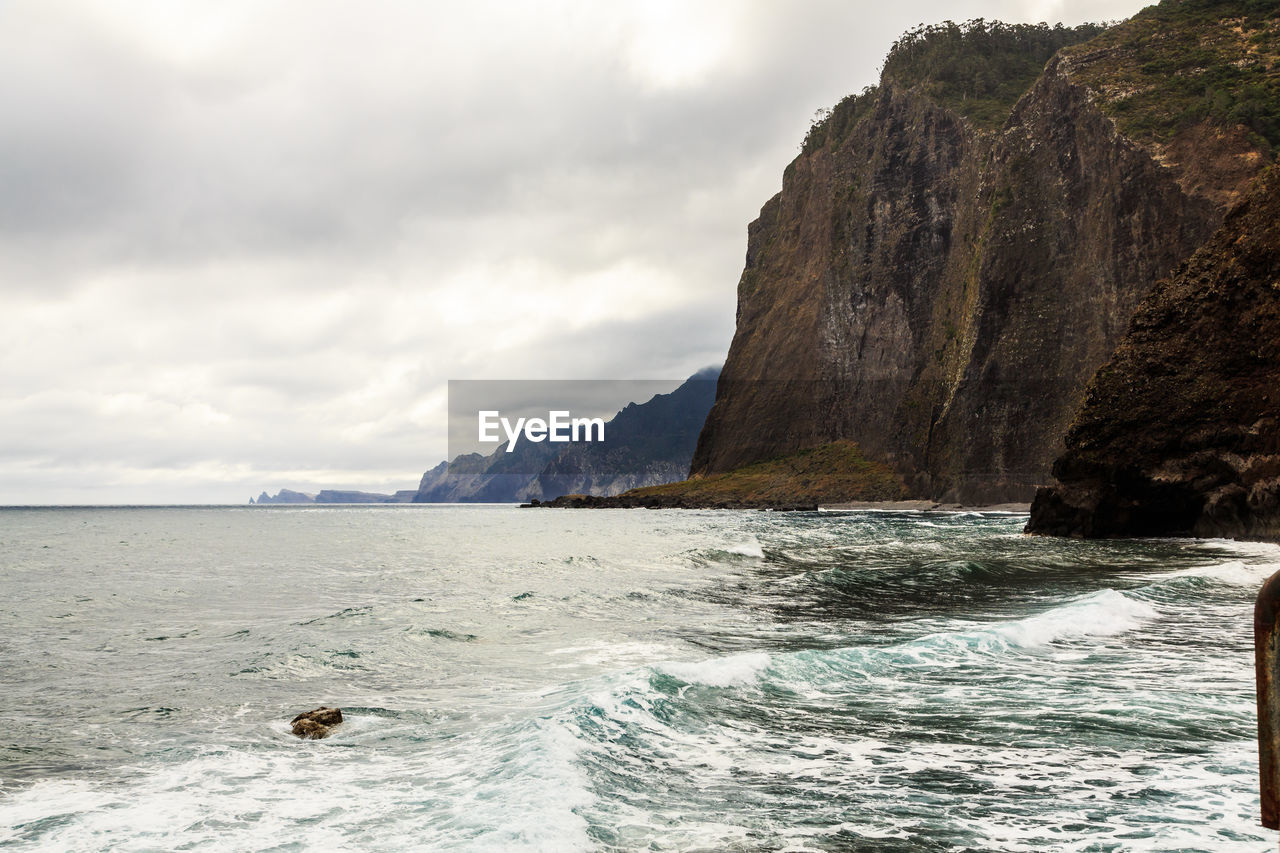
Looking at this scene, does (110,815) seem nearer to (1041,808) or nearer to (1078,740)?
(1041,808)

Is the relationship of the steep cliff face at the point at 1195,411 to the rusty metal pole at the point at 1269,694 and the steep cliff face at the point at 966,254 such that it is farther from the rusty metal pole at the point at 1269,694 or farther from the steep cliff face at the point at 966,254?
the rusty metal pole at the point at 1269,694

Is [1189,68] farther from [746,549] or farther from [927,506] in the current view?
[746,549]

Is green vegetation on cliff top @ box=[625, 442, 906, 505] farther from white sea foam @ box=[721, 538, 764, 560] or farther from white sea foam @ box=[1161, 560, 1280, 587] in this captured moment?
white sea foam @ box=[1161, 560, 1280, 587]

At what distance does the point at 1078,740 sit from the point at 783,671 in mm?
4352

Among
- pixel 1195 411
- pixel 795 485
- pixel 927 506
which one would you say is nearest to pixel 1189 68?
pixel 1195 411

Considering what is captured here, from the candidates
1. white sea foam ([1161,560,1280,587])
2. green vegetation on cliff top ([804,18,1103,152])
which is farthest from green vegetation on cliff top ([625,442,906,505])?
white sea foam ([1161,560,1280,587])

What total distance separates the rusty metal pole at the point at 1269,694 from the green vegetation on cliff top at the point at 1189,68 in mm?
64745

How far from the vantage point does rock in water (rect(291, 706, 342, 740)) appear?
944 cm

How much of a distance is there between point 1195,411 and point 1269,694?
3962 centimetres

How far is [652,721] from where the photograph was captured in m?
9.55

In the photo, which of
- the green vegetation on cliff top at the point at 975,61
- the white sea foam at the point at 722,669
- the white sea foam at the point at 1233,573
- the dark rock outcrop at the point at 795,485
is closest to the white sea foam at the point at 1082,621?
the white sea foam at the point at 722,669

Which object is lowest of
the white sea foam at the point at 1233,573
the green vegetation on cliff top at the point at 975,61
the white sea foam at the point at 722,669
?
the white sea foam at the point at 1233,573

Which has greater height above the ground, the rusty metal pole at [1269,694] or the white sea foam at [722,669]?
the rusty metal pole at [1269,694]

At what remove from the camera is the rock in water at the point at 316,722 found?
9.44 metres
